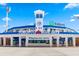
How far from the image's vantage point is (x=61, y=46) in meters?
20.3

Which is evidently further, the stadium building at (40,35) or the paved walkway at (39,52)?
the stadium building at (40,35)

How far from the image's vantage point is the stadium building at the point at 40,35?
20.5 meters

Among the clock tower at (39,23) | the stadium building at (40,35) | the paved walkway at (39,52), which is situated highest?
the clock tower at (39,23)

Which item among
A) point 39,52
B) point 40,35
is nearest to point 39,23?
point 40,35

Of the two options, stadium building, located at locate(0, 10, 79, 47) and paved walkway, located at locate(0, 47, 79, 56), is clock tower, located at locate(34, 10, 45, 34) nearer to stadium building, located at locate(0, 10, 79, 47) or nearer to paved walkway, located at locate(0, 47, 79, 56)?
stadium building, located at locate(0, 10, 79, 47)

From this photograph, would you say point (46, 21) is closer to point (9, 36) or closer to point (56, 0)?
point (9, 36)

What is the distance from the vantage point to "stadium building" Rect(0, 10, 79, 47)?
20.5 metres

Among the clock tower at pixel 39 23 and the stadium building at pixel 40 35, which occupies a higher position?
the clock tower at pixel 39 23

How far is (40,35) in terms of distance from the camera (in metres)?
21.1

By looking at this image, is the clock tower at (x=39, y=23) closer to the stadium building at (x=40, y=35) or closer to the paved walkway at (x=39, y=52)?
the stadium building at (x=40, y=35)

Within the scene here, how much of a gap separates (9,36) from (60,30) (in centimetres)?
381

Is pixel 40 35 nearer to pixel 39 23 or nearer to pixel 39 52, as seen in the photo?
pixel 39 23

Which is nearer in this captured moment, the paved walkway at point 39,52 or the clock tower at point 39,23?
the paved walkway at point 39,52

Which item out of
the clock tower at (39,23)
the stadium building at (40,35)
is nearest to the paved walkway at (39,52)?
the stadium building at (40,35)
